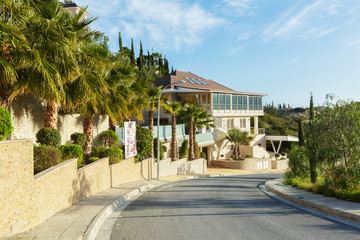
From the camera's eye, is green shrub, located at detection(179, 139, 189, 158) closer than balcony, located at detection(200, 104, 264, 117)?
Yes

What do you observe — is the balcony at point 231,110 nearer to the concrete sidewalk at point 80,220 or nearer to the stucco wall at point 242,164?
the stucco wall at point 242,164

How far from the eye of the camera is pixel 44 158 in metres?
11.9

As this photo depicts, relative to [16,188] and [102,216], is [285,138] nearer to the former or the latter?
[102,216]

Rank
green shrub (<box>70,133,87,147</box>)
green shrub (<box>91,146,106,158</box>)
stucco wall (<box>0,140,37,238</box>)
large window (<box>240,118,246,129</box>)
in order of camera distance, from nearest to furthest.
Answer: stucco wall (<box>0,140,37,238</box>) → green shrub (<box>70,133,87,147</box>) → green shrub (<box>91,146,106,158</box>) → large window (<box>240,118,246,129</box>)

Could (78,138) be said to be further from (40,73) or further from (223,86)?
(223,86)

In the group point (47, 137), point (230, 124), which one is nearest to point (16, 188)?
point (47, 137)

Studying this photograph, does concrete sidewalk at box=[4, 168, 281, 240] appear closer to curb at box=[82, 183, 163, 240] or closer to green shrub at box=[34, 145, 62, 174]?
curb at box=[82, 183, 163, 240]

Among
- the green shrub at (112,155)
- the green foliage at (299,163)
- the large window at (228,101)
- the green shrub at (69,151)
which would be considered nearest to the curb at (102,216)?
the green shrub at (69,151)

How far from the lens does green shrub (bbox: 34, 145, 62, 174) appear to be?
1173 cm

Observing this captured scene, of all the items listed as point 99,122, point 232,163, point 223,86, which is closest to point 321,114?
point 99,122

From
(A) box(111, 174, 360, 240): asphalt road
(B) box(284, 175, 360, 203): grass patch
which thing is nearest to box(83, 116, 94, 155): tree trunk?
(A) box(111, 174, 360, 240): asphalt road

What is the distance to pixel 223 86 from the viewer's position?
180 feet

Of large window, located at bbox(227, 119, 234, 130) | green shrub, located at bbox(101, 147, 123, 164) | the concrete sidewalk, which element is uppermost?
large window, located at bbox(227, 119, 234, 130)

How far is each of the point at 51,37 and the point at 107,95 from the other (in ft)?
27.0
